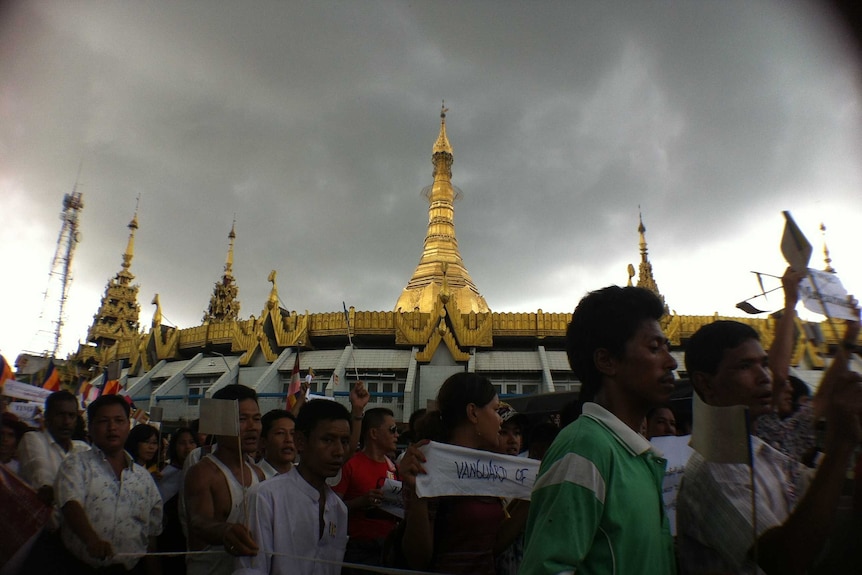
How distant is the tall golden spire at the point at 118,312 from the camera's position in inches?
1476

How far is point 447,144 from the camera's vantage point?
32.3 meters

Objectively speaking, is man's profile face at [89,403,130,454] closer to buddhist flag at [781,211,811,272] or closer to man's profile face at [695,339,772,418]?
man's profile face at [695,339,772,418]

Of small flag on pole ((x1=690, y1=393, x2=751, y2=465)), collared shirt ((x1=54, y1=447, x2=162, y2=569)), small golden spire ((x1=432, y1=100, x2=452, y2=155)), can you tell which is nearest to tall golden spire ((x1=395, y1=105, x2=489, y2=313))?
small golden spire ((x1=432, y1=100, x2=452, y2=155))

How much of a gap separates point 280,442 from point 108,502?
1.20 metres

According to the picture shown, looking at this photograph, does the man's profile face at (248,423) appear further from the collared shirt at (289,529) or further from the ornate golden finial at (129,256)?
the ornate golden finial at (129,256)

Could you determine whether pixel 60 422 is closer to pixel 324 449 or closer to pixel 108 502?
pixel 108 502

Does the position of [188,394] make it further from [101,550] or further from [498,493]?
[498,493]

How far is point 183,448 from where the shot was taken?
5.91 m

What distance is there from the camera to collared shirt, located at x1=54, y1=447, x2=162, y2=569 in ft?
11.8

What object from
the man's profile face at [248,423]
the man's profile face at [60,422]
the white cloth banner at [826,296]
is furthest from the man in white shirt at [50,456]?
the white cloth banner at [826,296]

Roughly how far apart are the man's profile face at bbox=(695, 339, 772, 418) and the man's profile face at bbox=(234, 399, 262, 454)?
3.05 meters

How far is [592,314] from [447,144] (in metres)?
31.5

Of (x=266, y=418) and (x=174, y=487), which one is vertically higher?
(x=266, y=418)

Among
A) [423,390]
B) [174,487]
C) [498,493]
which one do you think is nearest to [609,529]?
[498,493]
